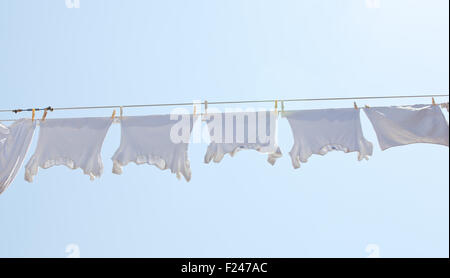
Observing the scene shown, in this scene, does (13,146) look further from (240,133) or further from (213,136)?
(240,133)

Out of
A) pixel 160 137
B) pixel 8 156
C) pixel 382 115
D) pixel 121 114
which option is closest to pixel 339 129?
pixel 382 115

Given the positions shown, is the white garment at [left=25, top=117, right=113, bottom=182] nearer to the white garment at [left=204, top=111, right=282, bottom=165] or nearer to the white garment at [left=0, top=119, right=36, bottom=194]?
the white garment at [left=0, top=119, right=36, bottom=194]

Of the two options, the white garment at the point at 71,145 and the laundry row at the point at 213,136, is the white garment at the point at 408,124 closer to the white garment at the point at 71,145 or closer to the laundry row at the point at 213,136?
the laundry row at the point at 213,136

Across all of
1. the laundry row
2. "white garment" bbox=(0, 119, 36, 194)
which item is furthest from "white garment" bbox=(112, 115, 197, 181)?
"white garment" bbox=(0, 119, 36, 194)

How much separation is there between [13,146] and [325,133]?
3673 millimetres

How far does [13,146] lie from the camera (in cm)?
477

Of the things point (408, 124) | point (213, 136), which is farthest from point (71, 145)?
point (408, 124)

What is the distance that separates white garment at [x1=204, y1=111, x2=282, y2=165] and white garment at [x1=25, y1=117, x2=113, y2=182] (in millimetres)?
1276

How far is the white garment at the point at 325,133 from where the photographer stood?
4328 millimetres

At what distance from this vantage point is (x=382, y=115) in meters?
4.38
